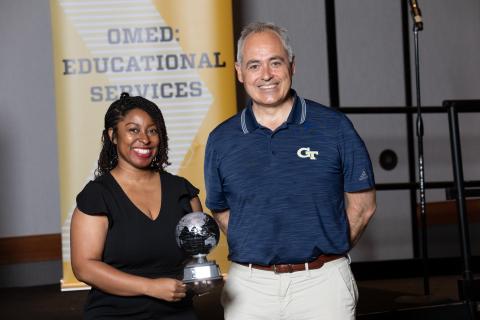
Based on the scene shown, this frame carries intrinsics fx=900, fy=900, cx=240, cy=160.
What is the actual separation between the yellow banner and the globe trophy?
3198mm

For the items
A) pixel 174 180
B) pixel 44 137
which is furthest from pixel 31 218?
pixel 174 180

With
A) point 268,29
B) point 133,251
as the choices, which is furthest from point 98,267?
point 268,29

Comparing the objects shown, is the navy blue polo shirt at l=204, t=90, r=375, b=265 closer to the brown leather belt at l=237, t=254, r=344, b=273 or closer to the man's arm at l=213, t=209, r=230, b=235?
the brown leather belt at l=237, t=254, r=344, b=273

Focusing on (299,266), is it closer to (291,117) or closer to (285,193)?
(285,193)

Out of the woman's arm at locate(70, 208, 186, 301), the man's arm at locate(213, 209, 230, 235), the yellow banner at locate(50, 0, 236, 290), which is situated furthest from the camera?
the yellow banner at locate(50, 0, 236, 290)

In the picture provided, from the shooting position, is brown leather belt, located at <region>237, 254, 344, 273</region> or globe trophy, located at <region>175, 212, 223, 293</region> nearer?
globe trophy, located at <region>175, 212, 223, 293</region>

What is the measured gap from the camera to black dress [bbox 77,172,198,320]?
8.00 ft

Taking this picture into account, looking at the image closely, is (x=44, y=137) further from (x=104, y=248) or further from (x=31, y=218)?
(x=104, y=248)

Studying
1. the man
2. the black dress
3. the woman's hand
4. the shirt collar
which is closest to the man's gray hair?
the man

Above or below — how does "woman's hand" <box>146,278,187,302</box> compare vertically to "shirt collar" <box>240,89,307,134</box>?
below

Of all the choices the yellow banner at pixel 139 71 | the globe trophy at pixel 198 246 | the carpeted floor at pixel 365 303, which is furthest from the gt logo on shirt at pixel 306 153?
the yellow banner at pixel 139 71

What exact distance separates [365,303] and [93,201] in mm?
2384

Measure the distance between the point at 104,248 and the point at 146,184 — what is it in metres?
0.23

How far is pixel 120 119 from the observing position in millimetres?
2580
